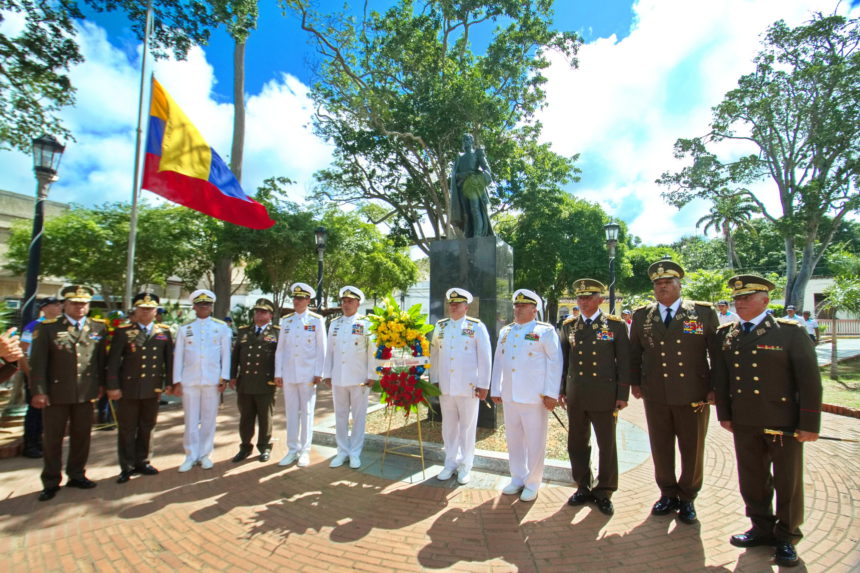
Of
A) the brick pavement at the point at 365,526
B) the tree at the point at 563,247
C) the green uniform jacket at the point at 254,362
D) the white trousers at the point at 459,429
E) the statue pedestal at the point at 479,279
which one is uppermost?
the tree at the point at 563,247

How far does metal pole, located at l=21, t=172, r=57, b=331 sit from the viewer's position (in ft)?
20.9

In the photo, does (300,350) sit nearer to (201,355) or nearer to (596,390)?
(201,355)

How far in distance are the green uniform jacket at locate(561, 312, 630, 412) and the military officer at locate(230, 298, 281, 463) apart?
152 inches

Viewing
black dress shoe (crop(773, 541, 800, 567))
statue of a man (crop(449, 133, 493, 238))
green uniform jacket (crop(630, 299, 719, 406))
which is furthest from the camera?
statue of a man (crop(449, 133, 493, 238))

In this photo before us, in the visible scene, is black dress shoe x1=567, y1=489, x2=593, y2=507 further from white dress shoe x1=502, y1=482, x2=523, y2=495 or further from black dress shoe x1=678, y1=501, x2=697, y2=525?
black dress shoe x1=678, y1=501, x2=697, y2=525

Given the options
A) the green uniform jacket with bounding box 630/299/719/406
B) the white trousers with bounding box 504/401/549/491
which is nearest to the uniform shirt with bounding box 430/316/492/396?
the white trousers with bounding box 504/401/549/491

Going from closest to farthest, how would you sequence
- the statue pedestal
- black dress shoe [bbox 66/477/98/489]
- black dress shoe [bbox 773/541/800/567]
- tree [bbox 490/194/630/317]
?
black dress shoe [bbox 773/541/800/567], black dress shoe [bbox 66/477/98/489], the statue pedestal, tree [bbox 490/194/630/317]

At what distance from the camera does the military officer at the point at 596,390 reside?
4.16m

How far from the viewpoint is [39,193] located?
6.55 metres

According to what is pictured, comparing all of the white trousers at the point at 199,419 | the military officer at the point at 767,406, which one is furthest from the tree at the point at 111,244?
the military officer at the point at 767,406

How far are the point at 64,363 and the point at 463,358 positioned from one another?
4.30 metres

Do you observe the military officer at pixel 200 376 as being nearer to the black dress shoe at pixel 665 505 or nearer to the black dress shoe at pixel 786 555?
the black dress shoe at pixel 665 505

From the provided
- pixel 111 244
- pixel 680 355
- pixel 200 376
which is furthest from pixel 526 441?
pixel 111 244

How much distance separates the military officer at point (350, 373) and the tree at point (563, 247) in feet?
62.2
